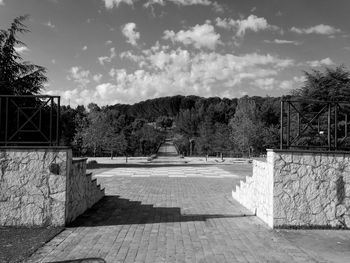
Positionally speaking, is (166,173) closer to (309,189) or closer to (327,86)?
(327,86)

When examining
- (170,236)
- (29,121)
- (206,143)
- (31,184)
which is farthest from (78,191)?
(206,143)

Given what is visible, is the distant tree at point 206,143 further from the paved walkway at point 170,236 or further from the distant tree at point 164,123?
the distant tree at point 164,123

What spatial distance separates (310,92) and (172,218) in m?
8.61

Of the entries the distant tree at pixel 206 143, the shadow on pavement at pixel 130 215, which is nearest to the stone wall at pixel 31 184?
the shadow on pavement at pixel 130 215

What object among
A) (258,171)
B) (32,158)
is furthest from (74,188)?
(258,171)

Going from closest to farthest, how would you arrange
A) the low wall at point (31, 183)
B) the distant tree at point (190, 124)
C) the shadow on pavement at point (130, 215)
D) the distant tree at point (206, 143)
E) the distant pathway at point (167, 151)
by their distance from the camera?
the low wall at point (31, 183)
the shadow on pavement at point (130, 215)
the distant tree at point (206, 143)
the distant pathway at point (167, 151)
the distant tree at point (190, 124)

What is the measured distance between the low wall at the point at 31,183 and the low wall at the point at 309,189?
4240 millimetres

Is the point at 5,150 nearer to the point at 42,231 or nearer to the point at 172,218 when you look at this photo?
the point at 42,231

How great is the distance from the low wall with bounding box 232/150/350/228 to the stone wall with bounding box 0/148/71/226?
4254mm

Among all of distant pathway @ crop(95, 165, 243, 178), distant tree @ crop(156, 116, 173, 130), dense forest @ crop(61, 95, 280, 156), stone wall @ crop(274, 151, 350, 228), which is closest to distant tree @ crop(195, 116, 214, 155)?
→ dense forest @ crop(61, 95, 280, 156)

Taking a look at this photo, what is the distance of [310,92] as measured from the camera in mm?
14297

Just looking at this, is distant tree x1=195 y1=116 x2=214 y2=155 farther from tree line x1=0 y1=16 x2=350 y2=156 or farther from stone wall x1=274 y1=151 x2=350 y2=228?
stone wall x1=274 y1=151 x2=350 y2=228

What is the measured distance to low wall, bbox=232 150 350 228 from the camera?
291 inches

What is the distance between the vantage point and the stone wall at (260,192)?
25.1 ft
